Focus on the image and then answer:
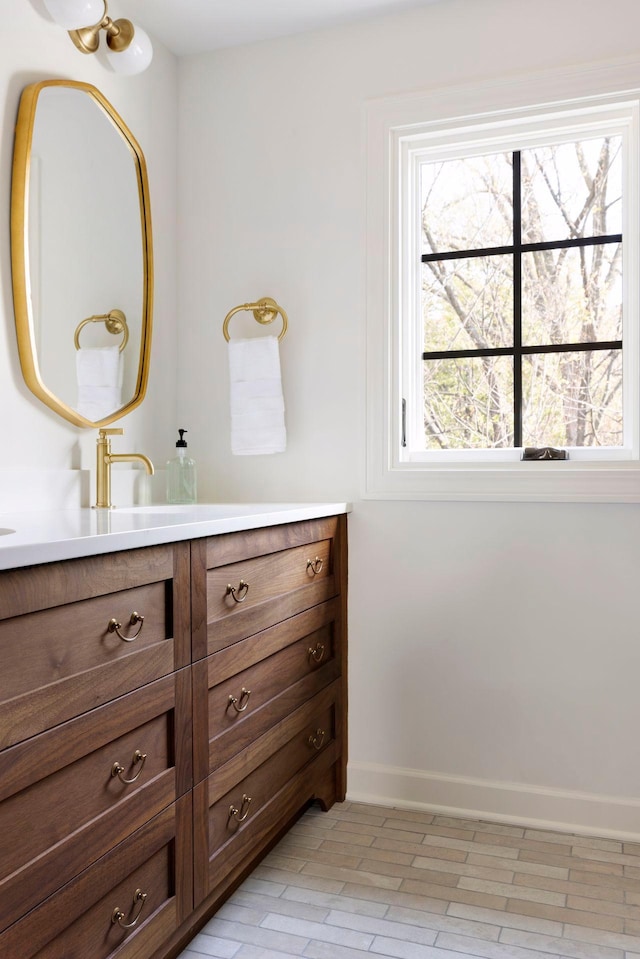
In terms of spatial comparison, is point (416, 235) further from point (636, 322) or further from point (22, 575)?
point (22, 575)

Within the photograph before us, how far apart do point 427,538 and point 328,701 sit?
54cm

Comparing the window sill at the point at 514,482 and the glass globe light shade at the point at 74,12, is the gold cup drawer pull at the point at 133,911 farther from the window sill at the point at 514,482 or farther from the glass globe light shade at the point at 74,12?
the glass globe light shade at the point at 74,12

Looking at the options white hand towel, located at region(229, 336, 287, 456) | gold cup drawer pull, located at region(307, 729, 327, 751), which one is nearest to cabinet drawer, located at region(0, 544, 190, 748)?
gold cup drawer pull, located at region(307, 729, 327, 751)

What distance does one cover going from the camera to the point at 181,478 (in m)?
2.33

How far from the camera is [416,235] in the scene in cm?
235

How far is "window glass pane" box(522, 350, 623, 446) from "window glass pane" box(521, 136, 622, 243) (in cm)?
36

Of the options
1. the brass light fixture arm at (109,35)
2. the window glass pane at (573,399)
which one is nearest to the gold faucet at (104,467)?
the brass light fixture arm at (109,35)

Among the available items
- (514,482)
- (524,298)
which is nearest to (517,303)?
(524,298)

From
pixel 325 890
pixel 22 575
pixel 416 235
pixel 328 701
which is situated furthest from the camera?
pixel 416 235

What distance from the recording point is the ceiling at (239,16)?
2.21 m

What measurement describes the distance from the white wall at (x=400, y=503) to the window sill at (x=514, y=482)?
0.04 m

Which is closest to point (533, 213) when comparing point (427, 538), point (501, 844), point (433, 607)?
point (427, 538)

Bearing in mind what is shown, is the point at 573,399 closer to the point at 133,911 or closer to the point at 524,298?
the point at 524,298

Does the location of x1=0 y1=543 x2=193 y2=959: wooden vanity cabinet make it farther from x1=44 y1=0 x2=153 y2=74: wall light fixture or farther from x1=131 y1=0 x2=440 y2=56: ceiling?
x1=131 y1=0 x2=440 y2=56: ceiling
